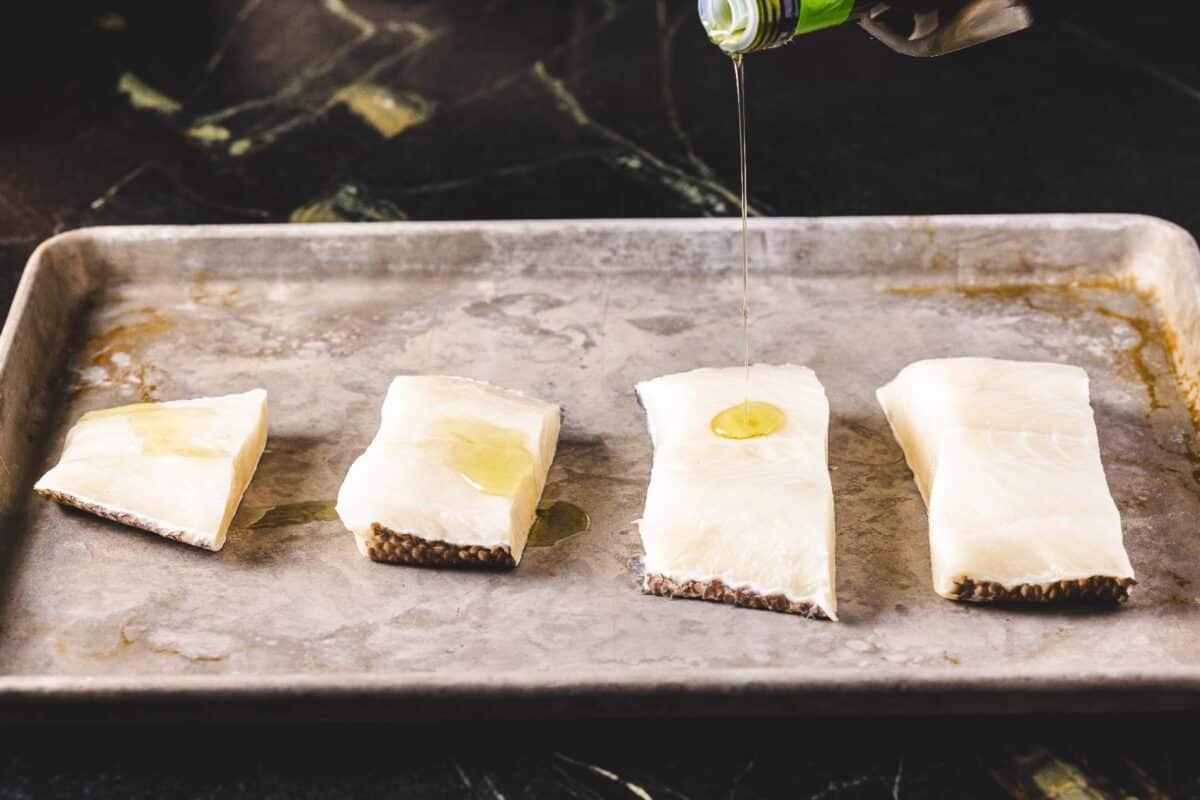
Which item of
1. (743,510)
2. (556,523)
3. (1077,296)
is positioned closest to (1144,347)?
(1077,296)

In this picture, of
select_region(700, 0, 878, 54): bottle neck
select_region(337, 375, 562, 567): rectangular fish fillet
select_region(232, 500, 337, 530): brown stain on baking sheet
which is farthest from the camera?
select_region(232, 500, 337, 530): brown stain on baking sheet

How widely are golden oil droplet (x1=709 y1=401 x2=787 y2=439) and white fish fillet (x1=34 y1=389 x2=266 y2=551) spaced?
0.90m

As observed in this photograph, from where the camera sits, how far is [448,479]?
2307 millimetres

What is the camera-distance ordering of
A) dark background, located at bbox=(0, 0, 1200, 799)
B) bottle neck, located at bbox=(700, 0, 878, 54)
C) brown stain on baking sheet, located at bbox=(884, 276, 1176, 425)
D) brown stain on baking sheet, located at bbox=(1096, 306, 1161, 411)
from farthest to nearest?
1. dark background, located at bbox=(0, 0, 1200, 799)
2. brown stain on baking sheet, located at bbox=(884, 276, 1176, 425)
3. brown stain on baking sheet, located at bbox=(1096, 306, 1161, 411)
4. bottle neck, located at bbox=(700, 0, 878, 54)

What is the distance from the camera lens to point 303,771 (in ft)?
6.34

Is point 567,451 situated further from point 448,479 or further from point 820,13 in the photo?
point 820,13

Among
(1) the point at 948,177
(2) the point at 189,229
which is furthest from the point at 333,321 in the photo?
(1) the point at 948,177

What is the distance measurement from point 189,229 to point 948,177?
1943 millimetres

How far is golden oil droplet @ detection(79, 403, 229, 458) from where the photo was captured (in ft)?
7.92

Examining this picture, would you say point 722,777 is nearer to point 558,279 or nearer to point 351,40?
point 558,279

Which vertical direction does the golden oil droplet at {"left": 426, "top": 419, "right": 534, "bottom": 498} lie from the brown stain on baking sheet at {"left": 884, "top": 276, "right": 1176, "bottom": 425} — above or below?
below

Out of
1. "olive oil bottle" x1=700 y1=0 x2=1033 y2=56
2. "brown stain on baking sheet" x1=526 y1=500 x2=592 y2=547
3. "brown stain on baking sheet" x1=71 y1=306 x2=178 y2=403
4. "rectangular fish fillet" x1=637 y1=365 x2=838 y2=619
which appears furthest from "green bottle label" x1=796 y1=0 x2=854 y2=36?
"brown stain on baking sheet" x1=71 y1=306 x2=178 y2=403

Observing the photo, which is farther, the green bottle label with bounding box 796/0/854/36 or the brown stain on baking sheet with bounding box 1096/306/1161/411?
the brown stain on baking sheet with bounding box 1096/306/1161/411

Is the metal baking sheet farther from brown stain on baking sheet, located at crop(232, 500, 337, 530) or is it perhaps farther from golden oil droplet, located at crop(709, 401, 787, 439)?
golden oil droplet, located at crop(709, 401, 787, 439)
